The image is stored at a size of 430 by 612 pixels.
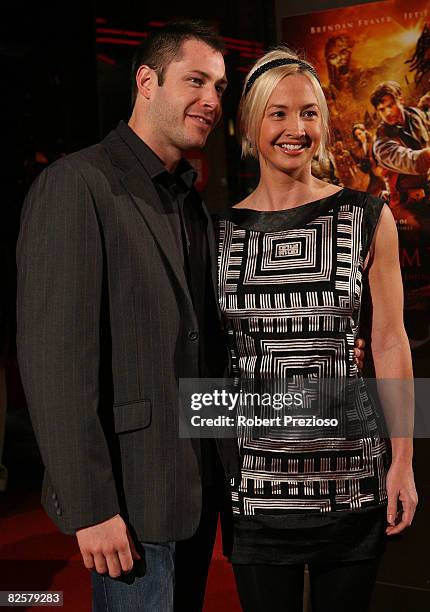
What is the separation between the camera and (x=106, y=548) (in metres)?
1.46

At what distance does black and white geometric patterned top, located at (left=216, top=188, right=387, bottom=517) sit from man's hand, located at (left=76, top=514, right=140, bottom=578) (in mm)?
357

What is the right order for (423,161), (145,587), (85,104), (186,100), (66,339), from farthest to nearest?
(85,104) → (423,161) → (186,100) → (145,587) → (66,339)

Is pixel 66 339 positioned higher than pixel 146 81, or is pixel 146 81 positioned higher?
pixel 146 81

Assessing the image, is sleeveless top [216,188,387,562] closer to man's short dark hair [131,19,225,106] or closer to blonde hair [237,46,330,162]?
blonde hair [237,46,330,162]

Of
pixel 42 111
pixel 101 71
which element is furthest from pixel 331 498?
pixel 42 111

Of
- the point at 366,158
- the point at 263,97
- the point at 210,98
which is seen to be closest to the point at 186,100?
the point at 210,98

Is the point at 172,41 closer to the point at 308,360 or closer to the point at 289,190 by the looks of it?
the point at 289,190

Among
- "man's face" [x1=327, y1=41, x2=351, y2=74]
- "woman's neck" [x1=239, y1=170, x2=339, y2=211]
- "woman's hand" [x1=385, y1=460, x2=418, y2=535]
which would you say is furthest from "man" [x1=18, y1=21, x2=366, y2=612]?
"man's face" [x1=327, y1=41, x2=351, y2=74]

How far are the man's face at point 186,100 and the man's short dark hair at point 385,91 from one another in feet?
2.26

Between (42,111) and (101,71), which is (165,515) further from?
(42,111)

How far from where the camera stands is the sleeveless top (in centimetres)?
174

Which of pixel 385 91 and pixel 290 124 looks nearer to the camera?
pixel 290 124

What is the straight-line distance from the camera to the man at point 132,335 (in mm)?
1449

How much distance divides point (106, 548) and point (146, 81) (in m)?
0.92
